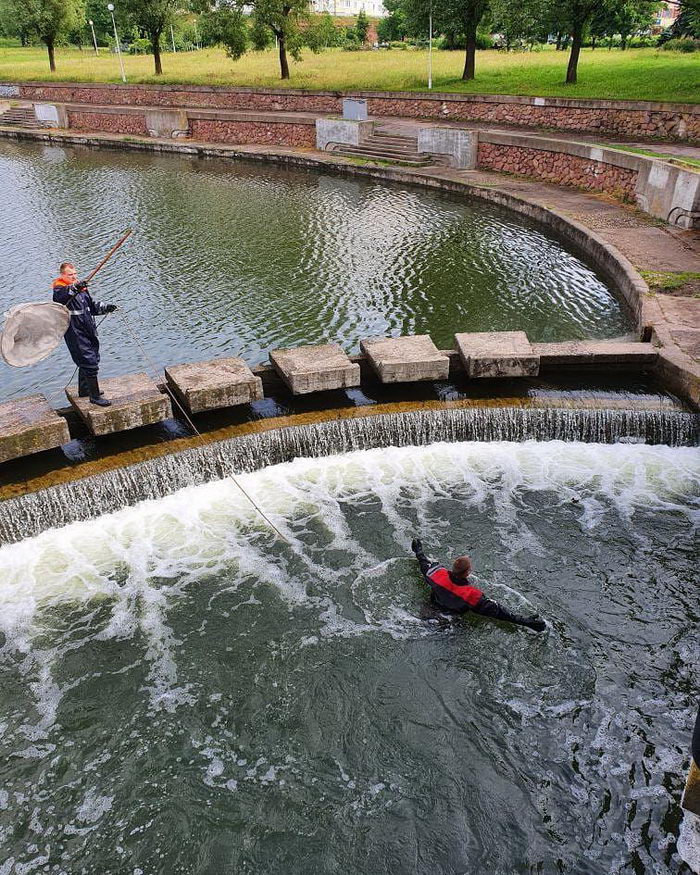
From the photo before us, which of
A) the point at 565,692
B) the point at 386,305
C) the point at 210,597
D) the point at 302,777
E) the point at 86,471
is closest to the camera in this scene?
the point at 302,777

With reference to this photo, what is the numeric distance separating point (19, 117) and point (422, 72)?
2318 cm

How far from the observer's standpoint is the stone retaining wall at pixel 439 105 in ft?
73.9

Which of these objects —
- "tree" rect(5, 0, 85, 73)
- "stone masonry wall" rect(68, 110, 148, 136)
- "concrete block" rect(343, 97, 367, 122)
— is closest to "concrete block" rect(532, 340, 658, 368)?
"concrete block" rect(343, 97, 367, 122)

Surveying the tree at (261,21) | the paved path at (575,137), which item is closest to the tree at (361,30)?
the tree at (261,21)

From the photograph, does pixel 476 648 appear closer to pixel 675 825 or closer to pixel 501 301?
pixel 675 825

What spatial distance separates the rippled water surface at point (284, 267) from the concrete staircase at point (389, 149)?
208 centimetres

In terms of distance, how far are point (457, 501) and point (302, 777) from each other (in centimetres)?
405

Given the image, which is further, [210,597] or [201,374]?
[201,374]

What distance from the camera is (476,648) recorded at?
257 inches

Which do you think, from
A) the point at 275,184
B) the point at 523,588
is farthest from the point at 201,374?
the point at 275,184

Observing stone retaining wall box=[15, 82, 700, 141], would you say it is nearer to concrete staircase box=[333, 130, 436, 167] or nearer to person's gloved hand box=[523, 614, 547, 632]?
concrete staircase box=[333, 130, 436, 167]

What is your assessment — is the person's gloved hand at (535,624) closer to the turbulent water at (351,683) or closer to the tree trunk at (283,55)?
the turbulent water at (351,683)

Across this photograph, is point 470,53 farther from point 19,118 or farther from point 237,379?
point 237,379

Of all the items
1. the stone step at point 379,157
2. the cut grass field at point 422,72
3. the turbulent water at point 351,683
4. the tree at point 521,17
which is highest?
the tree at point 521,17
